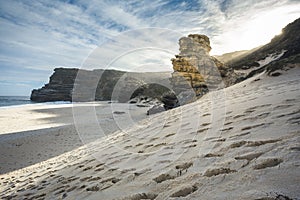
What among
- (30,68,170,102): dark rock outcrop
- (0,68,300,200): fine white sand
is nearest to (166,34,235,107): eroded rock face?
(0,68,300,200): fine white sand

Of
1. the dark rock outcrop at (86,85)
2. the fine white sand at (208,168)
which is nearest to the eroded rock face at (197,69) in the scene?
the fine white sand at (208,168)

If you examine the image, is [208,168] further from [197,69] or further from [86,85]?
[86,85]

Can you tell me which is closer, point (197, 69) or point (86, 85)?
point (197, 69)

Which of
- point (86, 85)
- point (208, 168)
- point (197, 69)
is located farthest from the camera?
point (86, 85)

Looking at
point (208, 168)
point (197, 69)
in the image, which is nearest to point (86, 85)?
point (197, 69)

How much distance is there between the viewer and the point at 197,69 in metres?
22.9

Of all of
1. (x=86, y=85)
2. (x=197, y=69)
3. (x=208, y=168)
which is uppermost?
(x=86, y=85)

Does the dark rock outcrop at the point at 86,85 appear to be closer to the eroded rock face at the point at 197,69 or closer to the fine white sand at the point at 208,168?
the eroded rock face at the point at 197,69

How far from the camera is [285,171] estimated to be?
1.71 metres

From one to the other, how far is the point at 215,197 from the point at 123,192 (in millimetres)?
1190

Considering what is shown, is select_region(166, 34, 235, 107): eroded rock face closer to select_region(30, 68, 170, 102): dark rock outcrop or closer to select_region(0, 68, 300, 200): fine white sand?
select_region(0, 68, 300, 200): fine white sand

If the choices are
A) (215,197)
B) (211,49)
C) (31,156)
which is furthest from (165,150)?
(211,49)

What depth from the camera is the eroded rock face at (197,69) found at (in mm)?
22250

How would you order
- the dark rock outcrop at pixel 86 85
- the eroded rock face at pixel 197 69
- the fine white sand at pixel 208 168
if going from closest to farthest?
the fine white sand at pixel 208 168 < the eroded rock face at pixel 197 69 < the dark rock outcrop at pixel 86 85
